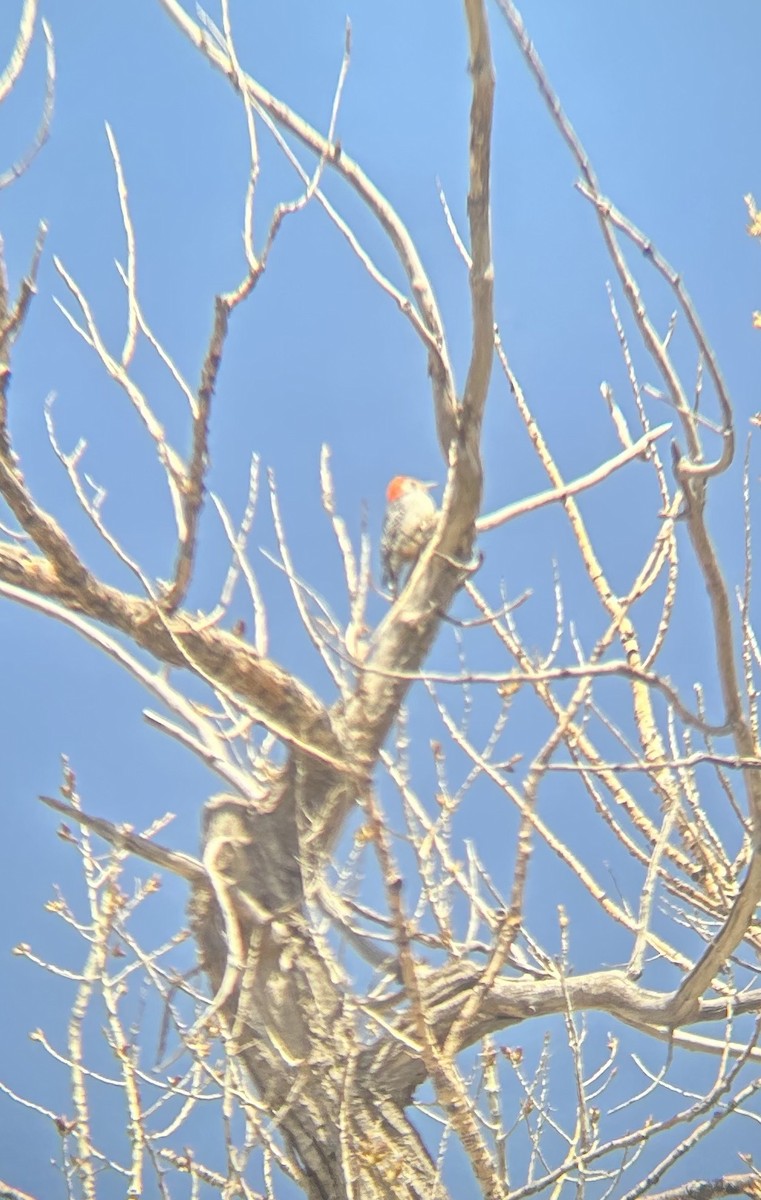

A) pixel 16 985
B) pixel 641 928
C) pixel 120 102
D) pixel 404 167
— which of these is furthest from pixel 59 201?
pixel 16 985

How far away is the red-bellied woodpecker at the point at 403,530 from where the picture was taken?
327 cm

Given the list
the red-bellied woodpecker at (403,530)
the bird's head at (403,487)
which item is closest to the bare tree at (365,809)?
the red-bellied woodpecker at (403,530)

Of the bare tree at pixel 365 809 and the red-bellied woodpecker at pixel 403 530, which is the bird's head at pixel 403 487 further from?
the bare tree at pixel 365 809

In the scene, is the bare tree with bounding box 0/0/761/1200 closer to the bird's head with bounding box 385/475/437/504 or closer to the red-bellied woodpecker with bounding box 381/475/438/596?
the red-bellied woodpecker with bounding box 381/475/438/596

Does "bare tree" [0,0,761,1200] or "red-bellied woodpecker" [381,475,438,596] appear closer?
"bare tree" [0,0,761,1200]

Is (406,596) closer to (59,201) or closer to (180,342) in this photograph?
(180,342)

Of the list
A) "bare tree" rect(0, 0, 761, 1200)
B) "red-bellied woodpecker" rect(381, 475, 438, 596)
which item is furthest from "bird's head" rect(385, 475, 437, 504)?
"bare tree" rect(0, 0, 761, 1200)

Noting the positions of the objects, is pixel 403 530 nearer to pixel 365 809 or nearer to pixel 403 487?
pixel 403 487

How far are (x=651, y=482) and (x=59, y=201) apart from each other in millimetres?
3415

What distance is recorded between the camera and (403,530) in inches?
130

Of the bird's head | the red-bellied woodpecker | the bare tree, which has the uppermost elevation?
the bird's head

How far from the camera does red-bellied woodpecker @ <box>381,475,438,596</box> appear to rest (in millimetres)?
3266

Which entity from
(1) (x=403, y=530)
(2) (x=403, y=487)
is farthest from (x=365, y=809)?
(2) (x=403, y=487)

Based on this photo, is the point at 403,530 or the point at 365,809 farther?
the point at 403,530
